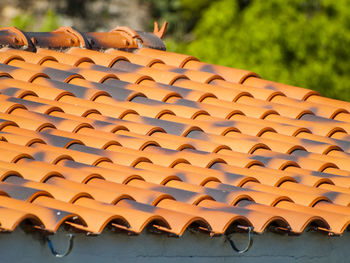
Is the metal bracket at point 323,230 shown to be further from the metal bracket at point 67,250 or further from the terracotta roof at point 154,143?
the metal bracket at point 67,250

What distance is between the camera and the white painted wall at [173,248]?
316cm

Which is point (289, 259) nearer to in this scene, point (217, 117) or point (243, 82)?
point (217, 117)

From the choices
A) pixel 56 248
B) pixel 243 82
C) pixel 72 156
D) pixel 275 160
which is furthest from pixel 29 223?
pixel 243 82

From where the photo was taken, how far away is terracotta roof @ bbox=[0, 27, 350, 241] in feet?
11.5

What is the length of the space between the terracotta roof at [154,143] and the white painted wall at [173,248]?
0.10 metres

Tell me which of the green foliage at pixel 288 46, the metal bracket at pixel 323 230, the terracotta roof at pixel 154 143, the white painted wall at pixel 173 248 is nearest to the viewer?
the white painted wall at pixel 173 248

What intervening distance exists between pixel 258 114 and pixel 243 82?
0.70 meters

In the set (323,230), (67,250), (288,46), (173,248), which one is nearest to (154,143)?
(173,248)

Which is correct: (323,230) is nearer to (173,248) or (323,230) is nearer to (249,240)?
(249,240)

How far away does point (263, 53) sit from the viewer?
65.8 ft

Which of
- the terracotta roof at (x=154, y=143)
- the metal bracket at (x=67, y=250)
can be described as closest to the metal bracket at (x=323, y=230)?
the terracotta roof at (x=154, y=143)

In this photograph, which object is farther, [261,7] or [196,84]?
[261,7]

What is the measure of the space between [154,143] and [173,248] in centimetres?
92

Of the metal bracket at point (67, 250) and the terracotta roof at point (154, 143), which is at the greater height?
the terracotta roof at point (154, 143)
